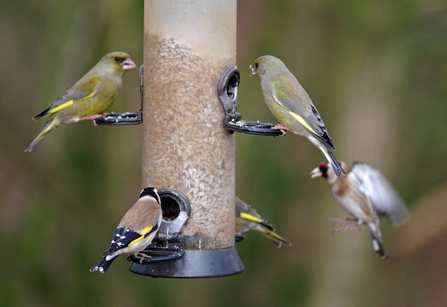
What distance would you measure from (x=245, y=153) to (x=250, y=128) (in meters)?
3.12

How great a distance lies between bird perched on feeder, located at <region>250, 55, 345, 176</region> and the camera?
5.21 metres

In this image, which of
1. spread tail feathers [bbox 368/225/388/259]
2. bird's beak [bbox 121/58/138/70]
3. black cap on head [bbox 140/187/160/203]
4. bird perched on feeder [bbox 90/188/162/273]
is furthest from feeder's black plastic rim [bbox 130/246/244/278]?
spread tail feathers [bbox 368/225/388/259]

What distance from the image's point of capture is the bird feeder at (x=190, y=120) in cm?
476

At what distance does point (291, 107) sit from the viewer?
17.6 ft

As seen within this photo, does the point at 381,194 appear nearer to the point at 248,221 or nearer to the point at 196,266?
the point at 248,221

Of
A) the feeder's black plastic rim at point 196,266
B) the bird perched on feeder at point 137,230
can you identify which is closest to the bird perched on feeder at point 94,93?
the bird perched on feeder at point 137,230

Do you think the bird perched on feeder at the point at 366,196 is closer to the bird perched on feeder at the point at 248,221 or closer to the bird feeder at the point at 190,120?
the bird perched on feeder at the point at 248,221

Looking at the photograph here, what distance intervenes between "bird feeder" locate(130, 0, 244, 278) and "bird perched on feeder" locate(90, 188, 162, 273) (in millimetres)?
271

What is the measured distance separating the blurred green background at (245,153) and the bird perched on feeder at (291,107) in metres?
2.04

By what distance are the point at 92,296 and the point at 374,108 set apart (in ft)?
14.6

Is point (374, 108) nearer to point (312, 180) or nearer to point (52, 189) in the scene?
point (312, 180)

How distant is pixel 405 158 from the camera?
28.1 ft

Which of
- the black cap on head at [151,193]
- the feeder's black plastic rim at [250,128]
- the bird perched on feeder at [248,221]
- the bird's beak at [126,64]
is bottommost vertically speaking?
the bird perched on feeder at [248,221]

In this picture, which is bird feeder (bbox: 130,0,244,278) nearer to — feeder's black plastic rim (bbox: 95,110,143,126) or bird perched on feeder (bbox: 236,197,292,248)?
feeder's black plastic rim (bbox: 95,110,143,126)
